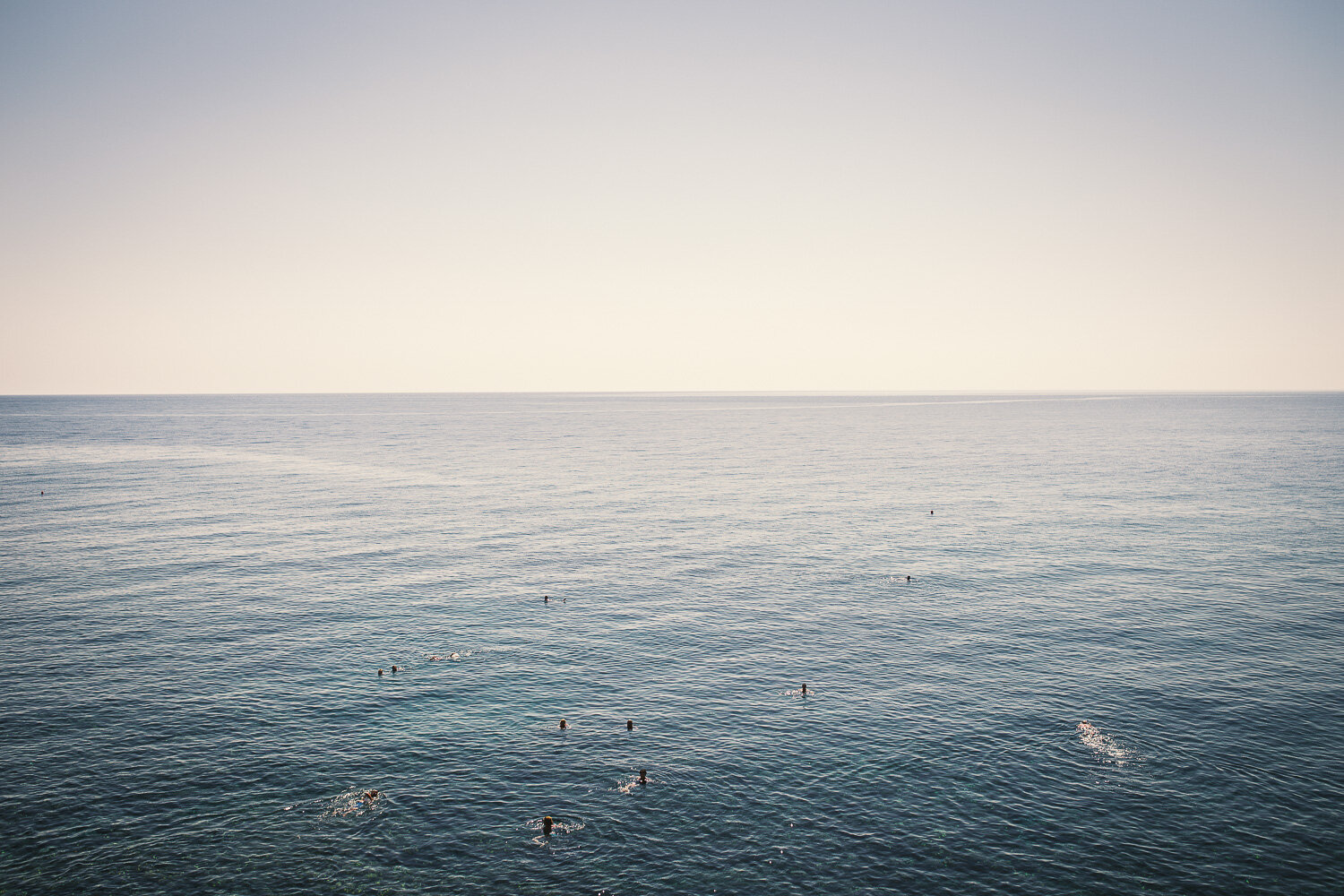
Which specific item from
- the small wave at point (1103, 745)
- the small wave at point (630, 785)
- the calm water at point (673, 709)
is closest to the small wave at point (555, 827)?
the calm water at point (673, 709)

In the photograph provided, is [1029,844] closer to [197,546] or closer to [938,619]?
[938,619]

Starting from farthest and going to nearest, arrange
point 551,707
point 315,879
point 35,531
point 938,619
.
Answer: point 35,531 < point 938,619 < point 551,707 < point 315,879

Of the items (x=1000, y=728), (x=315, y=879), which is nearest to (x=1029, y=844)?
(x=1000, y=728)

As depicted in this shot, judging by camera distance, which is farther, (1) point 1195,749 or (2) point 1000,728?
(2) point 1000,728

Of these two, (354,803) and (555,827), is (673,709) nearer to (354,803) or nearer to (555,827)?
(555,827)

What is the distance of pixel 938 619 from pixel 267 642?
57.8 metres

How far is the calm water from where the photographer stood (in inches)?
1443

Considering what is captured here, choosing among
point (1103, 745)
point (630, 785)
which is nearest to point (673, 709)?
point (630, 785)

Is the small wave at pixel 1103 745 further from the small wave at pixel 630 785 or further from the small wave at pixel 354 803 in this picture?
the small wave at pixel 354 803

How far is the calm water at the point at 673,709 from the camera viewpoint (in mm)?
36656

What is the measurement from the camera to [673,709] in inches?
2069

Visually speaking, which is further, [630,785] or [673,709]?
[673,709]

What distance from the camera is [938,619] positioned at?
7094 cm

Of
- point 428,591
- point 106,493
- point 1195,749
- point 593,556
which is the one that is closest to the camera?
point 1195,749
